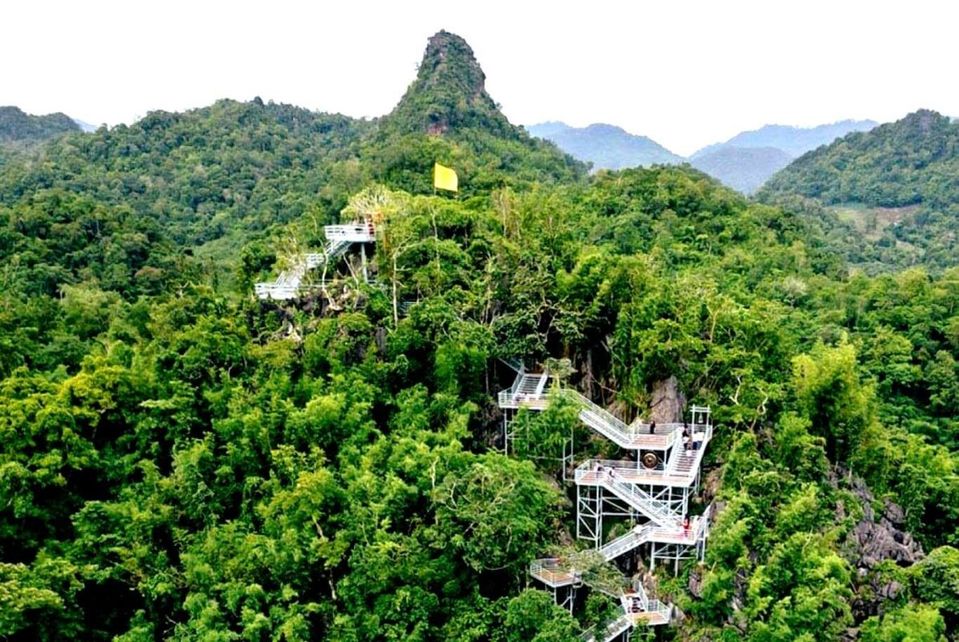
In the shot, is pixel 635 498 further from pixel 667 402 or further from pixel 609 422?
Answer: pixel 667 402

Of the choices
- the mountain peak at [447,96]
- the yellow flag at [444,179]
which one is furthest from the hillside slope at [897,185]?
the yellow flag at [444,179]

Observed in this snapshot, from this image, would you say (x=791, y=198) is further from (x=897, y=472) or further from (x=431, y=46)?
(x=897, y=472)

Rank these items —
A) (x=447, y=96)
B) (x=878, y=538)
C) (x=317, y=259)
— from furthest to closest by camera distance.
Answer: (x=447, y=96)
(x=317, y=259)
(x=878, y=538)

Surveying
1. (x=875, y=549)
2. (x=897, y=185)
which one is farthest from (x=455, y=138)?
(x=897, y=185)

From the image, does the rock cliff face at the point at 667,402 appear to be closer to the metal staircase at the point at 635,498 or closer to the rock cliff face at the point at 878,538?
the metal staircase at the point at 635,498

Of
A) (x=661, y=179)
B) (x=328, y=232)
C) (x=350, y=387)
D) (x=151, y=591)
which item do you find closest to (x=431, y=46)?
(x=661, y=179)

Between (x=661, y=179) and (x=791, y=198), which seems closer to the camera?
(x=661, y=179)

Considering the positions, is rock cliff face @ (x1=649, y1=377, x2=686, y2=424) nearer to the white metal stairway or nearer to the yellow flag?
the white metal stairway
